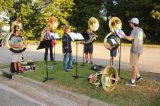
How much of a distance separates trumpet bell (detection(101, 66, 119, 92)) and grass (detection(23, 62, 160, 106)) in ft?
0.53

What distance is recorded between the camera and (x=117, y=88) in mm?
10648

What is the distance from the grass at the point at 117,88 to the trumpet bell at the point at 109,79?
162mm

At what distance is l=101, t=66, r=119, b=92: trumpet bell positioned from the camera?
34.5ft

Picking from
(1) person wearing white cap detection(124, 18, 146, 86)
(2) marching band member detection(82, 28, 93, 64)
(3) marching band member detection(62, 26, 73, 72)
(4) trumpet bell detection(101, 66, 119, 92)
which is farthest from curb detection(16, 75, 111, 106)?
(2) marching band member detection(82, 28, 93, 64)

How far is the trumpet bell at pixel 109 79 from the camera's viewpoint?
10516 millimetres

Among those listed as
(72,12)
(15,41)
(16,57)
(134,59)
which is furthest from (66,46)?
(72,12)

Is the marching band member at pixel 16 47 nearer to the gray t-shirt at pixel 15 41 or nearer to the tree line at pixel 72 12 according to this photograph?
the gray t-shirt at pixel 15 41

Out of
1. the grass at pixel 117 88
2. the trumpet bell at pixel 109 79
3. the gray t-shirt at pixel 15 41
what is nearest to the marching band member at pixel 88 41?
the grass at pixel 117 88

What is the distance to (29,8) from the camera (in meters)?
45.8

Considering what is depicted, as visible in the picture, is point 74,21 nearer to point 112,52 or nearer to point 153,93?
point 112,52

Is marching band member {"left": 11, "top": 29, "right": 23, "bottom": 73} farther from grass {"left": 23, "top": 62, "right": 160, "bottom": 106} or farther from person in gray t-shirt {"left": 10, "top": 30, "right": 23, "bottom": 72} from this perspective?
grass {"left": 23, "top": 62, "right": 160, "bottom": 106}

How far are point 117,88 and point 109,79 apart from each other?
1.17 ft

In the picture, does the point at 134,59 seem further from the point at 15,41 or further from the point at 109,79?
the point at 15,41

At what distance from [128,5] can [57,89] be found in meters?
33.0
